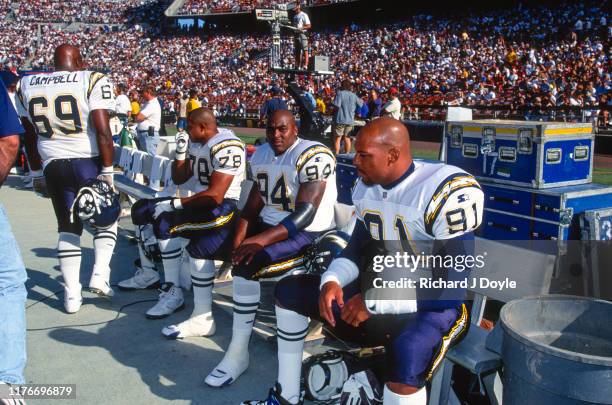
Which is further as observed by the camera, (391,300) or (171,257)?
(171,257)

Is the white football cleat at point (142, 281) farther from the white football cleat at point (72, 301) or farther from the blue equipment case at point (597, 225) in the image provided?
the blue equipment case at point (597, 225)

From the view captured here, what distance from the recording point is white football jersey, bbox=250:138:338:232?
3.88 meters

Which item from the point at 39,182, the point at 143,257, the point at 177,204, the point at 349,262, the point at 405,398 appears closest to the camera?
the point at 405,398

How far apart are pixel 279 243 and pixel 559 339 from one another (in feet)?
5.71

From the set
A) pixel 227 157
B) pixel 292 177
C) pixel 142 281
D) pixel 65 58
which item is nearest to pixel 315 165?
pixel 292 177

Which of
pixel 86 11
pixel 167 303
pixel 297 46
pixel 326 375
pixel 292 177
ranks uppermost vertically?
pixel 86 11

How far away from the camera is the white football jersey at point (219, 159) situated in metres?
4.43

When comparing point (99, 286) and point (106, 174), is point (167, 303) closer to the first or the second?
point (99, 286)

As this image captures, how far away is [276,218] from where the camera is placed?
4.07m

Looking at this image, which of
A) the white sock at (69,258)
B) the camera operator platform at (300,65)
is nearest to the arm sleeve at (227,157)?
the white sock at (69,258)

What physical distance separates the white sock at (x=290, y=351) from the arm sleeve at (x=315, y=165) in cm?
107

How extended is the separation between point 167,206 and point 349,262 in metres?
2.02

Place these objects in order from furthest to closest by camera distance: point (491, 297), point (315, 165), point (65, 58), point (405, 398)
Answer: point (65, 58), point (315, 165), point (491, 297), point (405, 398)

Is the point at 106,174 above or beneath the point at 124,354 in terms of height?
above
